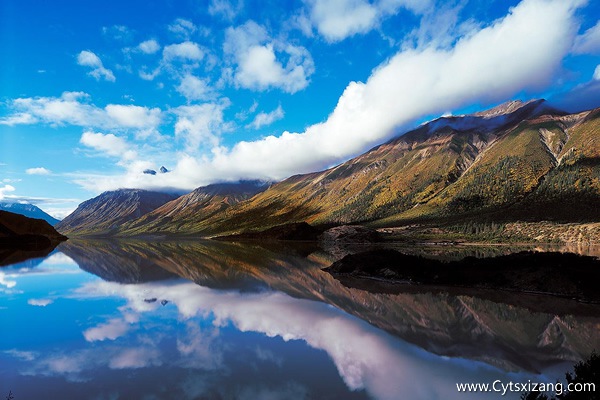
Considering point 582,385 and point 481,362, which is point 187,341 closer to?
point 481,362

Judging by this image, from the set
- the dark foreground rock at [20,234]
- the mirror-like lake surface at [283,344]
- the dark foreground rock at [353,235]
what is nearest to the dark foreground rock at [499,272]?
the mirror-like lake surface at [283,344]

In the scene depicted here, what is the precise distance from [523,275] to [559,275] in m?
2.94

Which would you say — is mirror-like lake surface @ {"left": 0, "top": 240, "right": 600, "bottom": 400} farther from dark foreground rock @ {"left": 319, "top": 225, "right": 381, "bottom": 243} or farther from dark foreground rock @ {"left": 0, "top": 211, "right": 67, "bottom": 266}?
dark foreground rock @ {"left": 0, "top": 211, "right": 67, "bottom": 266}

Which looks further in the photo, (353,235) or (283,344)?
(353,235)

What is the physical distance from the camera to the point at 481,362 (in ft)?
49.5

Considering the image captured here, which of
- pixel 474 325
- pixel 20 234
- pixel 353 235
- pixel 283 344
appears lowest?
pixel 353 235

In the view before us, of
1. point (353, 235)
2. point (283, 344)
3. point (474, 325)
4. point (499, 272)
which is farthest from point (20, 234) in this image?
point (474, 325)

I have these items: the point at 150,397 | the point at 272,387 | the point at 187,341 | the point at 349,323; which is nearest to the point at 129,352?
the point at 187,341

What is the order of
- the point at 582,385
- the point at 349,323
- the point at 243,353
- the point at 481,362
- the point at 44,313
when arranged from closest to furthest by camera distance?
the point at 582,385 → the point at 481,362 → the point at 243,353 → the point at 349,323 → the point at 44,313

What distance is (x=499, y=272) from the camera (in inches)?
1367

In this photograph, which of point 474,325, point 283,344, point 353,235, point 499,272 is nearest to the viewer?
point 283,344

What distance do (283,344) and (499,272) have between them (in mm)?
27886

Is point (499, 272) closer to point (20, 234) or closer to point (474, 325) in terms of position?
point (474, 325)

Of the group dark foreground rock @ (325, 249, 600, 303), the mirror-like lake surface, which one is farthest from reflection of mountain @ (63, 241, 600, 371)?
dark foreground rock @ (325, 249, 600, 303)
